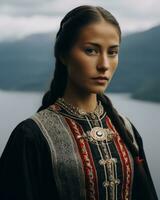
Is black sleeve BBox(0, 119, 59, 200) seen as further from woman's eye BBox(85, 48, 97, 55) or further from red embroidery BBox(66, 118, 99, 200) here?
woman's eye BBox(85, 48, 97, 55)

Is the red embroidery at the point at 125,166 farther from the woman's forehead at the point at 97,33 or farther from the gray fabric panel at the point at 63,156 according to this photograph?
the woman's forehead at the point at 97,33

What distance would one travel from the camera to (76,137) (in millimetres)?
1556

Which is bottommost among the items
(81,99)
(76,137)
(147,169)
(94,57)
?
(147,169)

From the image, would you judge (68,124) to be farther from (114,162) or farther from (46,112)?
(114,162)

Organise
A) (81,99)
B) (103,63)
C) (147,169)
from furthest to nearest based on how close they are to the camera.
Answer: (147,169), (81,99), (103,63)

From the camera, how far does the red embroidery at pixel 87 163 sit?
1.50 meters

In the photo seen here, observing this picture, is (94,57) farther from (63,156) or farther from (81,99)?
(63,156)

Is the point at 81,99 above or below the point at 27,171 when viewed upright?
above

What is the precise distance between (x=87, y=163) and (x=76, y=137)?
0.09m

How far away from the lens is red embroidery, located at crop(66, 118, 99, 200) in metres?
1.50

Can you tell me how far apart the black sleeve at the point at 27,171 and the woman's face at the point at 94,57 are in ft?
0.74

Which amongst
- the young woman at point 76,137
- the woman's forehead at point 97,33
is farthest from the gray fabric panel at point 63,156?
the woman's forehead at point 97,33

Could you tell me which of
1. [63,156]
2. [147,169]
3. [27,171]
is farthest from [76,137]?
[147,169]

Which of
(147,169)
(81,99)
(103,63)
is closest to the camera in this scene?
(103,63)
